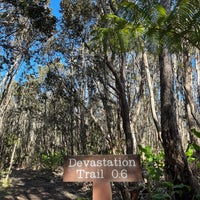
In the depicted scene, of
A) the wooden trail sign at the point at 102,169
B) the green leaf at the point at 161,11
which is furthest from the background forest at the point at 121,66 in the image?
the wooden trail sign at the point at 102,169

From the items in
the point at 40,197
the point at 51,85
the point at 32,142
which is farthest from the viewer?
the point at 32,142

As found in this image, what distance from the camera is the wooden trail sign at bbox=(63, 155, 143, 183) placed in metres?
3.11

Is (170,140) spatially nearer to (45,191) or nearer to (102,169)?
(102,169)

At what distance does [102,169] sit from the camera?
10.3ft

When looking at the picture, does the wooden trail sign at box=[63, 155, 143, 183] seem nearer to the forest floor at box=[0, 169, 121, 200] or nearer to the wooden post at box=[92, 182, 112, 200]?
the wooden post at box=[92, 182, 112, 200]

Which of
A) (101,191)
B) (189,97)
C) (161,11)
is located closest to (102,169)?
(101,191)

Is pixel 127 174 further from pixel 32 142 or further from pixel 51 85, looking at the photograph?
pixel 32 142

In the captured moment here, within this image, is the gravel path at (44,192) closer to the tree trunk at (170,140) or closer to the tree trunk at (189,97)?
the tree trunk at (189,97)

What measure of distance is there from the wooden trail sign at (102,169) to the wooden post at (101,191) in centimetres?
4

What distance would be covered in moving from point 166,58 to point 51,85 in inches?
537

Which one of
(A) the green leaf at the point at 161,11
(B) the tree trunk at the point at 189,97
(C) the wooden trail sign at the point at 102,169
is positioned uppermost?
(B) the tree trunk at the point at 189,97

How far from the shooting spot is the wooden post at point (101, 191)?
10.1ft

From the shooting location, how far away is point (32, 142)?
101 ft

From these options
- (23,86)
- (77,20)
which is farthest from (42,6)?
(23,86)
